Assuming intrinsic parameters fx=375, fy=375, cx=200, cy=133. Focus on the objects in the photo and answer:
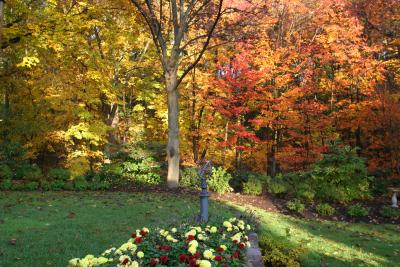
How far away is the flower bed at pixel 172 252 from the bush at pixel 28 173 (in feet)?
41.9

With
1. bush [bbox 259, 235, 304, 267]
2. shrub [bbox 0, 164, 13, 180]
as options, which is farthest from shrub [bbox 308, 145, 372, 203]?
shrub [bbox 0, 164, 13, 180]

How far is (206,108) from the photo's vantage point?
21062mm

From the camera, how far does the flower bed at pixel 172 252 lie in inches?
129

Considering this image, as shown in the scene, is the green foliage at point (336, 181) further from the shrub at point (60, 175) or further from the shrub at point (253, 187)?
the shrub at point (60, 175)

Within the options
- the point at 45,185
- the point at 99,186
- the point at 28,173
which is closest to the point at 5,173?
the point at 28,173

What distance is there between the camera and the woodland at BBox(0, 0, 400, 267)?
13133mm

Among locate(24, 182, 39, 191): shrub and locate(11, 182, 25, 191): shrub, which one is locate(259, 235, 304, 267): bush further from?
locate(11, 182, 25, 191): shrub

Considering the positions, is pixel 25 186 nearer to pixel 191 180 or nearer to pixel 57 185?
pixel 57 185

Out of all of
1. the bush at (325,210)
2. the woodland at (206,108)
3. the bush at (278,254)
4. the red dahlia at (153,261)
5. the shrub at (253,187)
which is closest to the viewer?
the red dahlia at (153,261)

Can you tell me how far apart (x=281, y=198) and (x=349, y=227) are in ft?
13.1

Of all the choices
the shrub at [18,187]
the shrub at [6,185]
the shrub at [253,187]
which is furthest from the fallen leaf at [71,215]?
the shrub at [253,187]

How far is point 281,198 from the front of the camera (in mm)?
15055

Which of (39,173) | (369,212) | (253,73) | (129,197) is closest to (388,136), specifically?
(369,212)

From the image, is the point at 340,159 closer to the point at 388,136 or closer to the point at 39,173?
the point at 388,136
